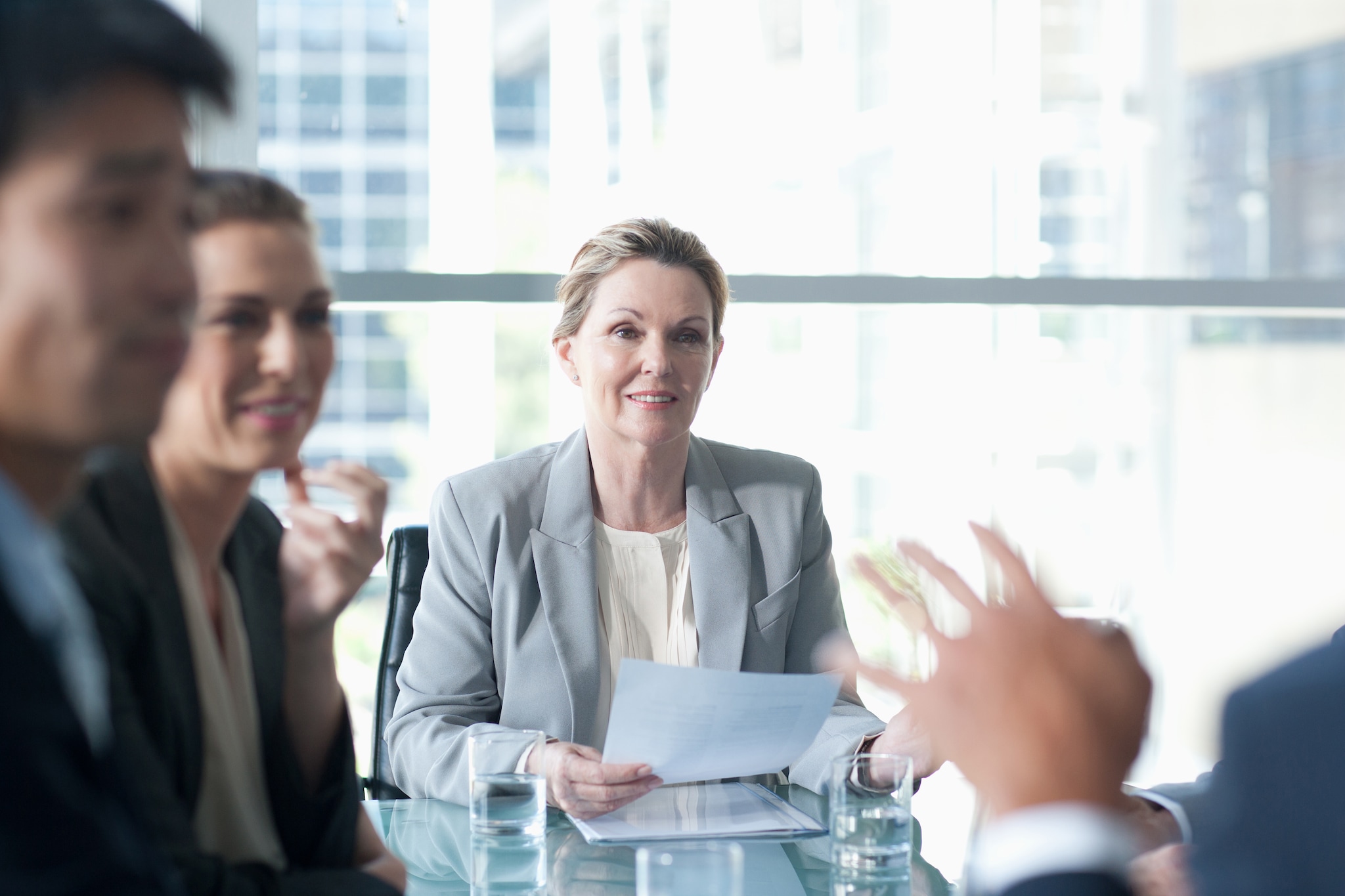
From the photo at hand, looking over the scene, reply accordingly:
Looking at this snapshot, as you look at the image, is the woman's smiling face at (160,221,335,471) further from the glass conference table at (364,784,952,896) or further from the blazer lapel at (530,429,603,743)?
the blazer lapel at (530,429,603,743)

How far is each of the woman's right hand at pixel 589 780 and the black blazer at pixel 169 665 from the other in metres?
0.67

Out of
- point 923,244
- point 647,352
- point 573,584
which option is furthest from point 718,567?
point 923,244

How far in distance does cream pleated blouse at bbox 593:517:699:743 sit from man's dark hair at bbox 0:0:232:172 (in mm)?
1427

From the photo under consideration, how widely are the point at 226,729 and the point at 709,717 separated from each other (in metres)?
0.75

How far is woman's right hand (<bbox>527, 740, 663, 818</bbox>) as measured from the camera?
1.37 metres

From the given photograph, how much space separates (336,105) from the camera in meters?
3.30

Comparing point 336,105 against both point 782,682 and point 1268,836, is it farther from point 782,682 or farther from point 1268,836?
point 1268,836

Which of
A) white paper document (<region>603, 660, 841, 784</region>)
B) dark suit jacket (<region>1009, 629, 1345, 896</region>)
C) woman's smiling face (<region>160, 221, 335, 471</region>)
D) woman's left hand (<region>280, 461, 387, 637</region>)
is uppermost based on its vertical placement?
woman's smiling face (<region>160, 221, 335, 471</region>)

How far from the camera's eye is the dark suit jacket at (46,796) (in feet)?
1.49

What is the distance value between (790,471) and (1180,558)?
9.23ft

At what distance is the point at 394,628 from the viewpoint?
1886 mm

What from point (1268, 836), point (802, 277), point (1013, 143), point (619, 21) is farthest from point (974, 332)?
point (1268, 836)

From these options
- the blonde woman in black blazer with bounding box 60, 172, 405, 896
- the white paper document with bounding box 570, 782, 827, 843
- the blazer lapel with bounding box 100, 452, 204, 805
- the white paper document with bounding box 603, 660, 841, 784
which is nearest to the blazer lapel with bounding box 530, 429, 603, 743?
the white paper document with bounding box 570, 782, 827, 843

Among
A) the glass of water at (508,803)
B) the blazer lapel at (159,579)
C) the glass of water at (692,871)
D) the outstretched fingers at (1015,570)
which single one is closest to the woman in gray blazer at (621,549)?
the glass of water at (508,803)
